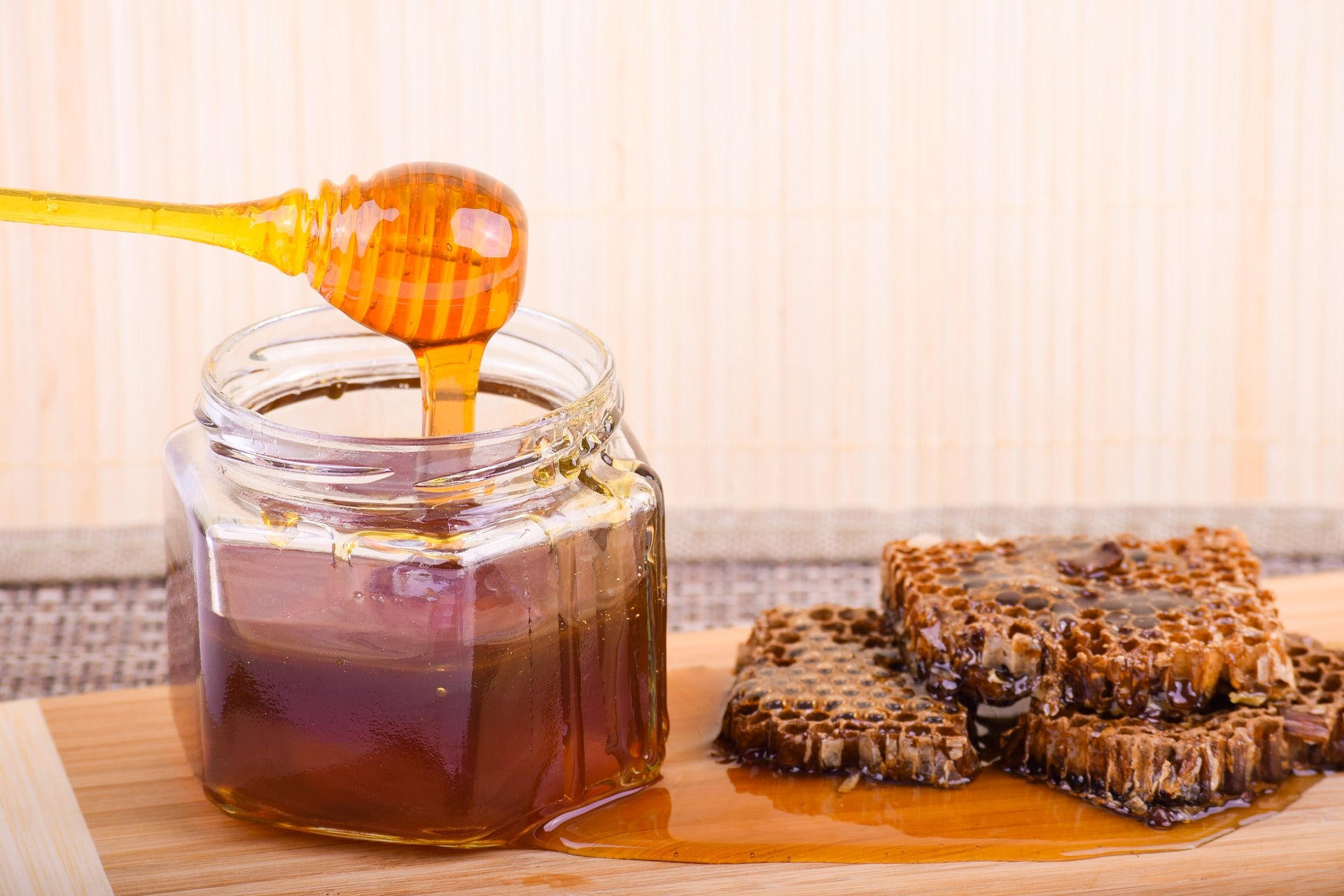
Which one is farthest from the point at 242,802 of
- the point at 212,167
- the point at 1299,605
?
the point at 212,167

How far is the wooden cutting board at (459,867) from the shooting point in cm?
90

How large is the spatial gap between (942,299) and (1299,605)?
97 centimetres

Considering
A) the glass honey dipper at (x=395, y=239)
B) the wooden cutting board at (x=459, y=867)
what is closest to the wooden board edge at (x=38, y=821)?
the wooden cutting board at (x=459, y=867)

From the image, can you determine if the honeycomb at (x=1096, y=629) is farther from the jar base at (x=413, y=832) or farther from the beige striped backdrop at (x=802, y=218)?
the beige striped backdrop at (x=802, y=218)

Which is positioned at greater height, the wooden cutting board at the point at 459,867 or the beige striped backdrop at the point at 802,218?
the beige striped backdrop at the point at 802,218

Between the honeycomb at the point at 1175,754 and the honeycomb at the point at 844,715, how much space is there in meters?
0.05

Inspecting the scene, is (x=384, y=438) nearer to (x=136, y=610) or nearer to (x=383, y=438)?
(x=383, y=438)

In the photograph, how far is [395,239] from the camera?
0.87 meters

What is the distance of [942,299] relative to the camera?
84.6 inches

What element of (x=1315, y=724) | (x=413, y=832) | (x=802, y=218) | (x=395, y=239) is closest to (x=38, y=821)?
(x=413, y=832)

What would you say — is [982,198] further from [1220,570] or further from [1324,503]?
[1220,570]

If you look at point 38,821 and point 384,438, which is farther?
point 38,821

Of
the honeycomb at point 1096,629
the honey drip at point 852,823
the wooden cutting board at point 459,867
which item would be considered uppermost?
the honeycomb at point 1096,629

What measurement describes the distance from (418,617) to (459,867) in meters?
0.16
